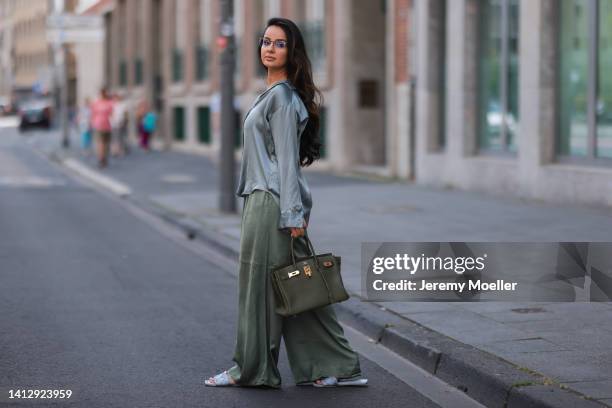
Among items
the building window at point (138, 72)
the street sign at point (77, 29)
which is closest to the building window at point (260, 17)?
the street sign at point (77, 29)

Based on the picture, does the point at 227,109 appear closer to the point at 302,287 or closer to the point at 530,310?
the point at 530,310

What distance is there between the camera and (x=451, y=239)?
40.2 feet

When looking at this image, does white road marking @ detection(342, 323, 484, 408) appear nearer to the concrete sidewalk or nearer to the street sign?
the concrete sidewalk

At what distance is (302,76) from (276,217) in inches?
28.3

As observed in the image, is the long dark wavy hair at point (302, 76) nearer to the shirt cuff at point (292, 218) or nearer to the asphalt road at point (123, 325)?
the shirt cuff at point (292, 218)

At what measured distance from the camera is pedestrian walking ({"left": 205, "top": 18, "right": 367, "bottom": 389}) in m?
5.95

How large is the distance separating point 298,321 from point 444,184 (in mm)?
14311

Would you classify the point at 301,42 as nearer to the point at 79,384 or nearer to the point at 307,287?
the point at 307,287

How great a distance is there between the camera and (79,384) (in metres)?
6.30

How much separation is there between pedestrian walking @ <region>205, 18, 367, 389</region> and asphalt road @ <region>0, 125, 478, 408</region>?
7.4 inches

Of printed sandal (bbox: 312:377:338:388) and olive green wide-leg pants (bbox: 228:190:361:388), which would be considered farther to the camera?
printed sandal (bbox: 312:377:338:388)

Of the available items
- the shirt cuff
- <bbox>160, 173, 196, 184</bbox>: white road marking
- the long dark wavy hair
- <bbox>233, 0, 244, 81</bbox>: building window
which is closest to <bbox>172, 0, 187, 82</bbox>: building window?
<bbox>233, 0, 244, 81</bbox>: building window

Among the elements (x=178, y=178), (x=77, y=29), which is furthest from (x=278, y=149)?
(x=77, y=29)

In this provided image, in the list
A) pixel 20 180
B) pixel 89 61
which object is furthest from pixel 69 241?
pixel 89 61
